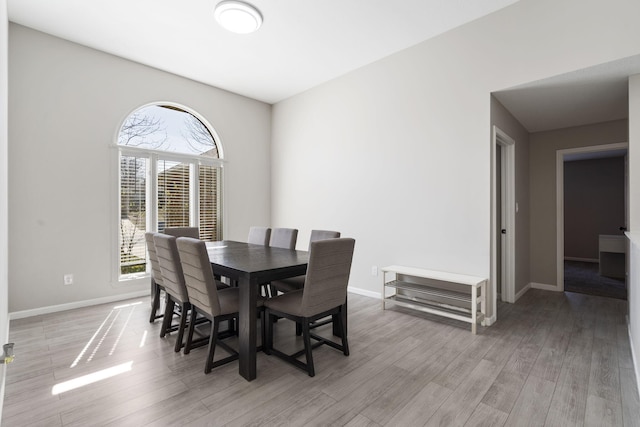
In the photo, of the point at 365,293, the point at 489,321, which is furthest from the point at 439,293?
the point at 365,293

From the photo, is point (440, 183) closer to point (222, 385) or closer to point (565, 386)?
point (565, 386)

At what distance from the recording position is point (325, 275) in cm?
217

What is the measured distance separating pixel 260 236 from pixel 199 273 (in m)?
1.86

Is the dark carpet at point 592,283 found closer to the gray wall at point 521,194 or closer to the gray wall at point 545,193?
the gray wall at point 545,193

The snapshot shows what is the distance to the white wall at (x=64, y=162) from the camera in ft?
10.9

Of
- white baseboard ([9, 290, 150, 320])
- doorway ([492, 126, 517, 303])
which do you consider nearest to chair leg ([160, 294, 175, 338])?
white baseboard ([9, 290, 150, 320])

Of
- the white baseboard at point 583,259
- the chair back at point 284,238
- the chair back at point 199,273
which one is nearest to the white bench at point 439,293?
the chair back at point 284,238

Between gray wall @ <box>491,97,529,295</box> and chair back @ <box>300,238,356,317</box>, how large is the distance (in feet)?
9.01

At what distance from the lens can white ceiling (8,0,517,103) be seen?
303 cm

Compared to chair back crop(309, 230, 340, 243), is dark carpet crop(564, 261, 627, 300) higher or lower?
lower

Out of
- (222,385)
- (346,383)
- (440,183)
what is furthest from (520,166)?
(222,385)

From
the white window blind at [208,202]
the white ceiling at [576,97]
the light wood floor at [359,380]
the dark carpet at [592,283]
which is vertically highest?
the white ceiling at [576,97]

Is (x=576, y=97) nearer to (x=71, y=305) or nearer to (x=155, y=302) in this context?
(x=155, y=302)

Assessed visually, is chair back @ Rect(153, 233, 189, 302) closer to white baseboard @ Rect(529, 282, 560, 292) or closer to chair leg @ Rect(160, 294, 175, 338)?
chair leg @ Rect(160, 294, 175, 338)
